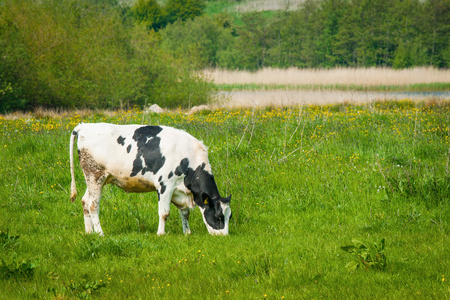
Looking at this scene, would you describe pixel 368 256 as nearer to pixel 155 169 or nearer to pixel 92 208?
pixel 155 169

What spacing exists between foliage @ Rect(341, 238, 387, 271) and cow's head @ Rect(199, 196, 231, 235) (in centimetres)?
229

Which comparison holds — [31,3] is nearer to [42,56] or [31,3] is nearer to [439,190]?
[42,56]

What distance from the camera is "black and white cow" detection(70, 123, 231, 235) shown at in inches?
296

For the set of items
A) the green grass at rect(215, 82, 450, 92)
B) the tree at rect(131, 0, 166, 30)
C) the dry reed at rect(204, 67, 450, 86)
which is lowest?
the green grass at rect(215, 82, 450, 92)

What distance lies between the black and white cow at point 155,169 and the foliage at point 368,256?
2345mm

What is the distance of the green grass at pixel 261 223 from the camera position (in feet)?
17.6

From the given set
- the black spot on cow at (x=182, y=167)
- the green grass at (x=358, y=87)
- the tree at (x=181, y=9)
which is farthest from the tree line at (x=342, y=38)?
the black spot on cow at (x=182, y=167)

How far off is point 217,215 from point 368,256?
268cm

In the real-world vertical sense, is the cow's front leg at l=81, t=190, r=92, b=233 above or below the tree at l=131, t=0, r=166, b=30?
below

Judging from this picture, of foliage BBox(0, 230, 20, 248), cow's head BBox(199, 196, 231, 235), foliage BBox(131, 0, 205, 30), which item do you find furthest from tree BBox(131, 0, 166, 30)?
foliage BBox(0, 230, 20, 248)

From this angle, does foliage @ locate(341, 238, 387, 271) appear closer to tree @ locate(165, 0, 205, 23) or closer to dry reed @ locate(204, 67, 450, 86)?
dry reed @ locate(204, 67, 450, 86)

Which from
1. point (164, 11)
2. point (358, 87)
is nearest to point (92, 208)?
point (358, 87)

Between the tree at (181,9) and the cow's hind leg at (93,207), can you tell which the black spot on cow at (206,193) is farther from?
the tree at (181,9)

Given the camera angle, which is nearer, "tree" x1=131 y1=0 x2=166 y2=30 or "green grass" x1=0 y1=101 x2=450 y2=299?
"green grass" x1=0 y1=101 x2=450 y2=299
